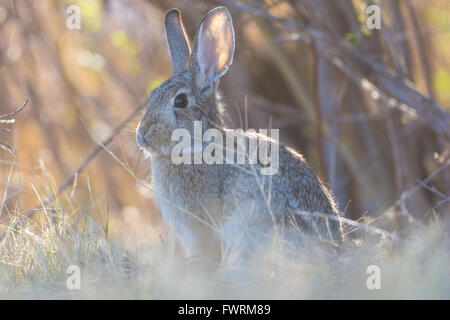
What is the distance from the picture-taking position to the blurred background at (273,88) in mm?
5867

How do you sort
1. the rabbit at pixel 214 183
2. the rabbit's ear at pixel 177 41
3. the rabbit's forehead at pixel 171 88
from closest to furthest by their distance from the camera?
the rabbit at pixel 214 183 → the rabbit's forehead at pixel 171 88 → the rabbit's ear at pixel 177 41

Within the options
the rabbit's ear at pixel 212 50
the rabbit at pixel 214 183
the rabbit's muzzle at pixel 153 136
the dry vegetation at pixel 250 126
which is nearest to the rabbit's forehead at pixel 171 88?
the rabbit at pixel 214 183

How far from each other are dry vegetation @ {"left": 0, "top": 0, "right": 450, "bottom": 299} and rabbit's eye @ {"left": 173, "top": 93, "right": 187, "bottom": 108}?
559mm

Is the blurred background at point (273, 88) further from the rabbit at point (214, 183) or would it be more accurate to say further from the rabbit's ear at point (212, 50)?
the rabbit's ear at point (212, 50)

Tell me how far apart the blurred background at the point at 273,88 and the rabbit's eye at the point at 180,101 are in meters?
0.66

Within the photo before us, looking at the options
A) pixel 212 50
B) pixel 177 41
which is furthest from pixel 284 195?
pixel 177 41

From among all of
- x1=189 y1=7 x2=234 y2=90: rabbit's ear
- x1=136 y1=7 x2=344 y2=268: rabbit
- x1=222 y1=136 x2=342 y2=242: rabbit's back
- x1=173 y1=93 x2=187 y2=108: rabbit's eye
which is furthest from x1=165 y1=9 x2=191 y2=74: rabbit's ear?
x1=222 y1=136 x2=342 y2=242: rabbit's back

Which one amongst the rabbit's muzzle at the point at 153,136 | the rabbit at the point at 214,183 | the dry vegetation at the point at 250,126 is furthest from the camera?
the rabbit's muzzle at the point at 153,136

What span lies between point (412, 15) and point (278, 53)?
1750 mm

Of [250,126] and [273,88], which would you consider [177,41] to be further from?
[273,88]

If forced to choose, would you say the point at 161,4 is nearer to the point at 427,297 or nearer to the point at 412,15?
the point at 412,15

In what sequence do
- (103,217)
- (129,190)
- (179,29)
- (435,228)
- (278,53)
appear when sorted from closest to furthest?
(435,228), (103,217), (179,29), (278,53), (129,190)

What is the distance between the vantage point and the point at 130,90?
9.01m
